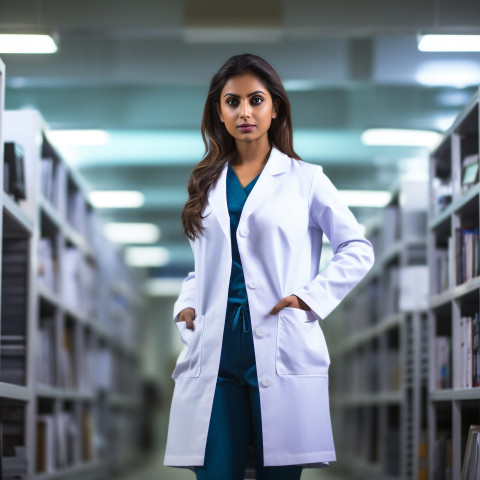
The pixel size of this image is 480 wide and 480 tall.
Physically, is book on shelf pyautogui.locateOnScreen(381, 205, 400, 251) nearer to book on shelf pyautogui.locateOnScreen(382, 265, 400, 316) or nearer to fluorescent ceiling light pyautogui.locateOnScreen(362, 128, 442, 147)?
book on shelf pyautogui.locateOnScreen(382, 265, 400, 316)

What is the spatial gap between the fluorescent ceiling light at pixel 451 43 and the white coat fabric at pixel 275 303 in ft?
6.18

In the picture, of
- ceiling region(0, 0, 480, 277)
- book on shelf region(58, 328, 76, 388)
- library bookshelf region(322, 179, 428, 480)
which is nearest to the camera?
ceiling region(0, 0, 480, 277)

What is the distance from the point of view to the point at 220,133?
7.01 feet

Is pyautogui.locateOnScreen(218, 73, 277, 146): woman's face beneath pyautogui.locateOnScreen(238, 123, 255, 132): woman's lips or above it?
above

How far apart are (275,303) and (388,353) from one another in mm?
3894

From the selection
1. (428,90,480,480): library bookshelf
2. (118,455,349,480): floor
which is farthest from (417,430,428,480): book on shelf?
(118,455,349,480): floor

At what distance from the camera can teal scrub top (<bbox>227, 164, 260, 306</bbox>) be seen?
1.94 metres

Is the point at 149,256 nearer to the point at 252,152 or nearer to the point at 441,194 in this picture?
the point at 441,194

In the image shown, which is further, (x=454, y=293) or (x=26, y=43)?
(x=26, y=43)

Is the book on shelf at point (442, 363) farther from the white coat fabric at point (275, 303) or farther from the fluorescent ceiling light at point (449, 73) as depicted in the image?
the white coat fabric at point (275, 303)

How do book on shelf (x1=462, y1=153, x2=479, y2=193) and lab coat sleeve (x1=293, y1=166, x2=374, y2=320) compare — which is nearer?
lab coat sleeve (x1=293, y1=166, x2=374, y2=320)

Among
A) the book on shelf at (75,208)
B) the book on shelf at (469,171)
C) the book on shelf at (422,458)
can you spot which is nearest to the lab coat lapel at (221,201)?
the book on shelf at (469,171)

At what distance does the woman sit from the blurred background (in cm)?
22

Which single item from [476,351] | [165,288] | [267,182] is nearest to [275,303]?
[267,182]
